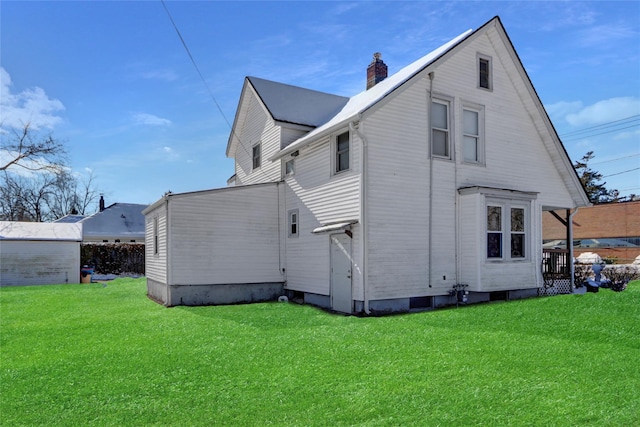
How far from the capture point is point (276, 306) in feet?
43.4

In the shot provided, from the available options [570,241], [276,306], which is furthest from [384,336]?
[570,241]

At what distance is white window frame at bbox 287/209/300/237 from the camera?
14.8m

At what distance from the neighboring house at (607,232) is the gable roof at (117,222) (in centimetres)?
3611

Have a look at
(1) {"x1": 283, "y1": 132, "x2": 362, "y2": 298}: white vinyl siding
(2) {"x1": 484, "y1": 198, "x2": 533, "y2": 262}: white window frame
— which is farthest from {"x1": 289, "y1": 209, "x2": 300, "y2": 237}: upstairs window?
(2) {"x1": 484, "y1": 198, "x2": 533, "y2": 262}: white window frame

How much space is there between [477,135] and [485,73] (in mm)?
2180

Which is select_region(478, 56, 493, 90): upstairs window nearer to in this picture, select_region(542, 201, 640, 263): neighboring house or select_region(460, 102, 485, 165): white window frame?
A: select_region(460, 102, 485, 165): white window frame

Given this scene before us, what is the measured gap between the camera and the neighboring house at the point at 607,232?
36.5 meters

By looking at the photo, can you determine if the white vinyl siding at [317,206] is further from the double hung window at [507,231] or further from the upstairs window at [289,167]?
the double hung window at [507,231]

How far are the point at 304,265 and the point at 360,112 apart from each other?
17.2ft

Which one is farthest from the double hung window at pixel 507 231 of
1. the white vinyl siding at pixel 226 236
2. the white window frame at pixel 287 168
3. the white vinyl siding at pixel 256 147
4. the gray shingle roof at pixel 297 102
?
the white vinyl siding at pixel 256 147

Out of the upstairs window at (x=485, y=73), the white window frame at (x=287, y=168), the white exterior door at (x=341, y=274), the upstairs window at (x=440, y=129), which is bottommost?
the white exterior door at (x=341, y=274)

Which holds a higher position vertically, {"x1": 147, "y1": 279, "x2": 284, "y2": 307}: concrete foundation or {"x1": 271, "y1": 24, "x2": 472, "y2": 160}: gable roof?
{"x1": 271, "y1": 24, "x2": 472, "y2": 160}: gable roof

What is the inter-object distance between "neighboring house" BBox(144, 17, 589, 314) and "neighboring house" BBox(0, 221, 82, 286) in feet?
37.6

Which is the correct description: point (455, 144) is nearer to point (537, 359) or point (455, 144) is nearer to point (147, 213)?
point (537, 359)
